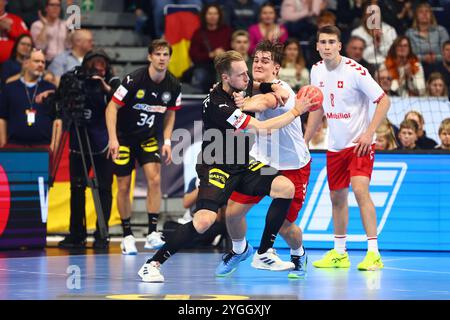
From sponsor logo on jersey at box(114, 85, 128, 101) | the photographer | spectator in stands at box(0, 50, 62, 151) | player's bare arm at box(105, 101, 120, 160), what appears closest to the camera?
player's bare arm at box(105, 101, 120, 160)

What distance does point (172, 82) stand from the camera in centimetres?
1284

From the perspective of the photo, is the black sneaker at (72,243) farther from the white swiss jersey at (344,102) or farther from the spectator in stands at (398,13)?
the spectator in stands at (398,13)

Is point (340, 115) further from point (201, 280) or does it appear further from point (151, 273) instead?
point (151, 273)

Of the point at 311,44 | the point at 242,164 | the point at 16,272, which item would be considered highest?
the point at 311,44

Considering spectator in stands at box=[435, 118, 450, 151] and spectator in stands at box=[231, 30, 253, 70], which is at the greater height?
spectator in stands at box=[231, 30, 253, 70]

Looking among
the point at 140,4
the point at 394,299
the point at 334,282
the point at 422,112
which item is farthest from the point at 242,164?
the point at 140,4

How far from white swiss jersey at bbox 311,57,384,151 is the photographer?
301cm

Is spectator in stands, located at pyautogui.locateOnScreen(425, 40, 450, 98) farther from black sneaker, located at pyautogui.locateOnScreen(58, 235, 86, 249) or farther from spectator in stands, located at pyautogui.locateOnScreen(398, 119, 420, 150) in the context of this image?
black sneaker, located at pyautogui.locateOnScreen(58, 235, 86, 249)

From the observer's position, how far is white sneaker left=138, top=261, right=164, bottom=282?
9.37 m

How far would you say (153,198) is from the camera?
12.8 metres

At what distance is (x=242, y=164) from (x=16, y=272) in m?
2.45

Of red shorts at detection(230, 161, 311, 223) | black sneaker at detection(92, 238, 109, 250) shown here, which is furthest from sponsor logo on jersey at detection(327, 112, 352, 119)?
black sneaker at detection(92, 238, 109, 250)

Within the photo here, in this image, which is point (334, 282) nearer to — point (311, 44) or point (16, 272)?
point (16, 272)
